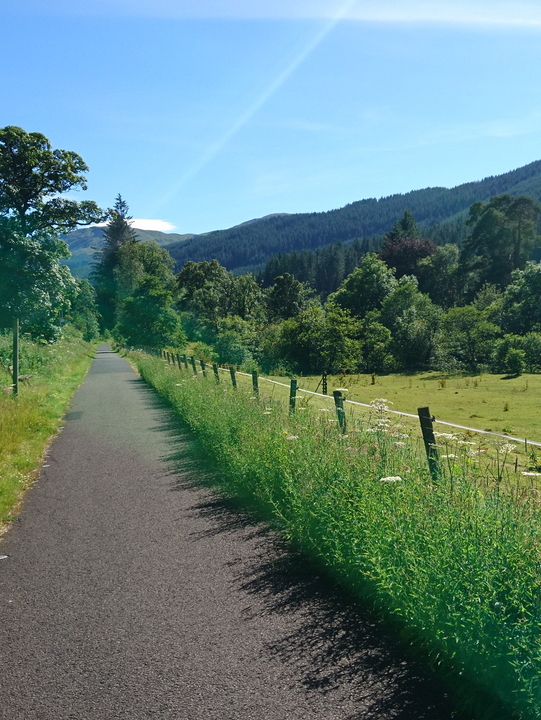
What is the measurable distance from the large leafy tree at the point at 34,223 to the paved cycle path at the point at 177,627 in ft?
35.7

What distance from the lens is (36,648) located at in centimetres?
445

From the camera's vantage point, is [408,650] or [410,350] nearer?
[408,650]

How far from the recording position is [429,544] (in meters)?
4.38

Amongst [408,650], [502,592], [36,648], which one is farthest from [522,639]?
[36,648]

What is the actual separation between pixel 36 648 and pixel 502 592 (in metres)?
3.26

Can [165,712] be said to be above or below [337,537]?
below

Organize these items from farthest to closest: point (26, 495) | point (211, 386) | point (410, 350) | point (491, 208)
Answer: point (491, 208), point (410, 350), point (211, 386), point (26, 495)

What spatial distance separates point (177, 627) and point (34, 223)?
1669 centimetres

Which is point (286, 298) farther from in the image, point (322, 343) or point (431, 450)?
point (431, 450)

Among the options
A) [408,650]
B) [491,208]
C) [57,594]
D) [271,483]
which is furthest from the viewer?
[491,208]

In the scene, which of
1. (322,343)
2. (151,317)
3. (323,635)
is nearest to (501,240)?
(322,343)

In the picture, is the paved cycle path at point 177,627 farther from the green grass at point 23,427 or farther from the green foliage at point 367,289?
the green foliage at point 367,289

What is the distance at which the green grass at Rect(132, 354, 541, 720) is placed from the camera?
3.57 m

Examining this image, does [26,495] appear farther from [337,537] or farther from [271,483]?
[337,537]
